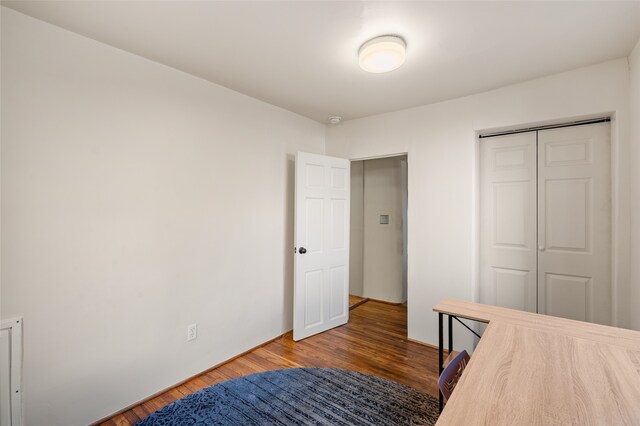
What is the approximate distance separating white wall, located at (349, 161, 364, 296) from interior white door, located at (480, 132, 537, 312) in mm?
2015

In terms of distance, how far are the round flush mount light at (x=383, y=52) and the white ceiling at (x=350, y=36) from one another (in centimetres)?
4

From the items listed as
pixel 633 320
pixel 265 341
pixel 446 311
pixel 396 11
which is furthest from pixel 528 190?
pixel 265 341

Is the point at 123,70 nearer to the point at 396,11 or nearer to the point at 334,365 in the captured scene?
the point at 396,11

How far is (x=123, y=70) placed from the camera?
2.00 metres

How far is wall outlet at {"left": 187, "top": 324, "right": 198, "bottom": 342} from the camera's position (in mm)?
2338

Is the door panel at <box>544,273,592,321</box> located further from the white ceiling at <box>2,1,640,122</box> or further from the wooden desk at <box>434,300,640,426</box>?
the white ceiling at <box>2,1,640,122</box>

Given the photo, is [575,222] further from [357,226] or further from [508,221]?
[357,226]

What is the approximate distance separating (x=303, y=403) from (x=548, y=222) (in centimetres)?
248

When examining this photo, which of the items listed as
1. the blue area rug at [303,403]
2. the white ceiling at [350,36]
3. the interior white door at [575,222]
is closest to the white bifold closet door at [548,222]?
the interior white door at [575,222]

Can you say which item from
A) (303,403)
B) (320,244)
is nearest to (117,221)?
(303,403)

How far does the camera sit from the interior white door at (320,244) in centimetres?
306

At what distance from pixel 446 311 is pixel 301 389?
124 centimetres

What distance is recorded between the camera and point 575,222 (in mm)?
2381

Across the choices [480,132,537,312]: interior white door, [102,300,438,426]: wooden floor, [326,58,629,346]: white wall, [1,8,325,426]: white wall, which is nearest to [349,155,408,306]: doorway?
[102,300,438,426]: wooden floor
